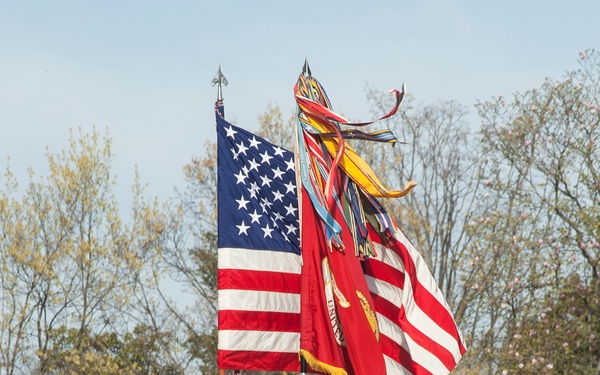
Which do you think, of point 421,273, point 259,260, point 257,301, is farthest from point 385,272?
point 257,301

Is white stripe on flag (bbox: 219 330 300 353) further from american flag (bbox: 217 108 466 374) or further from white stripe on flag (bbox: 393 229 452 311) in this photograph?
white stripe on flag (bbox: 393 229 452 311)

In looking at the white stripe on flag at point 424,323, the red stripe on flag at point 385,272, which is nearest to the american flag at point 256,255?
the red stripe on flag at point 385,272

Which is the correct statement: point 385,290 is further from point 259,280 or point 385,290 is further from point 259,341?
point 259,341

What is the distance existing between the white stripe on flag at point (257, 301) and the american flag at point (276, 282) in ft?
0.04

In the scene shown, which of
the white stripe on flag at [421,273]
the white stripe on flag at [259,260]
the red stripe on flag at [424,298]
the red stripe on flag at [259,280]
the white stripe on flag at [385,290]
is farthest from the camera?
the white stripe on flag at [421,273]

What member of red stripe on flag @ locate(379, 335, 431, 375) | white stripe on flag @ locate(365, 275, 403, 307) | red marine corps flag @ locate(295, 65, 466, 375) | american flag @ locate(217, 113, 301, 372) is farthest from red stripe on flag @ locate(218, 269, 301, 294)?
red stripe on flag @ locate(379, 335, 431, 375)

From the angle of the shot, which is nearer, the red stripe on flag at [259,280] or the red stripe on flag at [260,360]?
the red stripe on flag at [260,360]

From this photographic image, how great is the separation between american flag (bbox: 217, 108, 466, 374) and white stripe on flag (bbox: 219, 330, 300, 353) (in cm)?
1

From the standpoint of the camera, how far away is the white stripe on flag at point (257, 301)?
1303 centimetres

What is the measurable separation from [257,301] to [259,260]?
0.51 m

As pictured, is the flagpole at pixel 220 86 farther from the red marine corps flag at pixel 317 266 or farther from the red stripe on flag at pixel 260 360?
the red stripe on flag at pixel 260 360

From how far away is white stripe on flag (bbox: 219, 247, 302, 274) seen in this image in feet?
43.6

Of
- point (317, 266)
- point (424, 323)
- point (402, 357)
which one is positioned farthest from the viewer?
point (424, 323)

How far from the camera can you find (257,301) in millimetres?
13203
